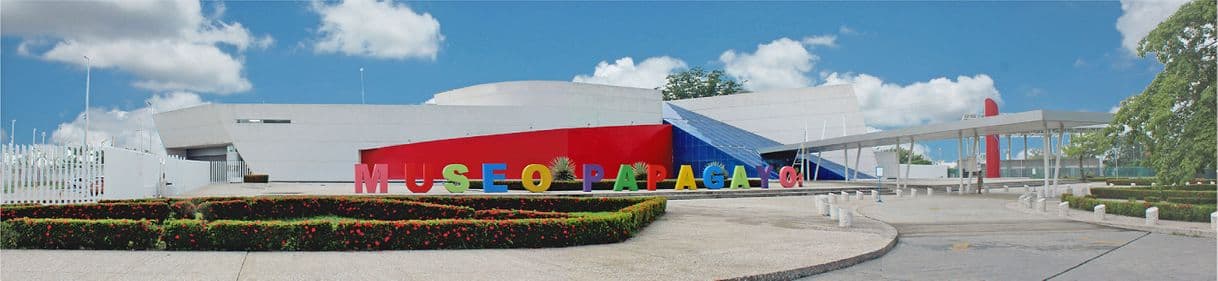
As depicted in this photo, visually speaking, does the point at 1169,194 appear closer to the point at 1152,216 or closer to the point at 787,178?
the point at 1152,216

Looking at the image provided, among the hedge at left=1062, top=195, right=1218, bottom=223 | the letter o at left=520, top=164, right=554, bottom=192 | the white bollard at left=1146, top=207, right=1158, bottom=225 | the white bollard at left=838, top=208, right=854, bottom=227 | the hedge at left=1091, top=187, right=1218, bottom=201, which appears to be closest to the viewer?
the white bollard at left=838, top=208, right=854, bottom=227

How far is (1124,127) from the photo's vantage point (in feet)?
71.3

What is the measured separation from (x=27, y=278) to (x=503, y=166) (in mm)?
21727

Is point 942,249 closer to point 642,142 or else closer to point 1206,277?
point 1206,277

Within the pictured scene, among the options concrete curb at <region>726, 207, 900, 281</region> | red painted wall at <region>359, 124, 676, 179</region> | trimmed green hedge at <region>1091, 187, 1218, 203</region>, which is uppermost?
red painted wall at <region>359, 124, 676, 179</region>

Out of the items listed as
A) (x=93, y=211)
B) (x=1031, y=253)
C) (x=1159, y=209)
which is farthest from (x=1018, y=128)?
(x=93, y=211)

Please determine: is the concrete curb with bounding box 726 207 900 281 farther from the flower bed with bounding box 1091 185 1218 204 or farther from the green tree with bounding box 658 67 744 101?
the green tree with bounding box 658 67 744 101

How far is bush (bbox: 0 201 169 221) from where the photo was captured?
13086mm

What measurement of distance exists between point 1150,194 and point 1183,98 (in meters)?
7.16

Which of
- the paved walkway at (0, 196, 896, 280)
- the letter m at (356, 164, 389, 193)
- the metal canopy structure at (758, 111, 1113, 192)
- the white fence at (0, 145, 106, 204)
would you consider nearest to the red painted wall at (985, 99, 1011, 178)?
the metal canopy structure at (758, 111, 1113, 192)

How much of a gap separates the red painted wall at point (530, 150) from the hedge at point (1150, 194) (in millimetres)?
25676

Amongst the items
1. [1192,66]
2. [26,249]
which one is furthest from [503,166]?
[1192,66]

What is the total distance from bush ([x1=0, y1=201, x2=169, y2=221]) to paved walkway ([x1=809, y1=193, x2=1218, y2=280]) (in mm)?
12905

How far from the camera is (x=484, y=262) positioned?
9359 millimetres
